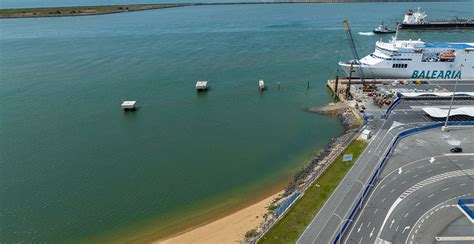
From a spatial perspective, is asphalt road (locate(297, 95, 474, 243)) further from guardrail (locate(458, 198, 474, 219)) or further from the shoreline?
the shoreline

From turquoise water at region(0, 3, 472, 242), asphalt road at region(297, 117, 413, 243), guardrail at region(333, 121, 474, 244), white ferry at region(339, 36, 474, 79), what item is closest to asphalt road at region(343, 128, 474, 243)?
guardrail at region(333, 121, 474, 244)

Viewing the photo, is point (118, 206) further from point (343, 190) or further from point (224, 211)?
point (343, 190)

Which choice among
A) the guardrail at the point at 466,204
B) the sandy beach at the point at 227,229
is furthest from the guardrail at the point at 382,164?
the sandy beach at the point at 227,229

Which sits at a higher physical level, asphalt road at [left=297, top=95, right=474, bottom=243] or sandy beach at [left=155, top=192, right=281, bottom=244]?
→ asphalt road at [left=297, top=95, right=474, bottom=243]

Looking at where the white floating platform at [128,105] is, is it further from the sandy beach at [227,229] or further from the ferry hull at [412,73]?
the ferry hull at [412,73]

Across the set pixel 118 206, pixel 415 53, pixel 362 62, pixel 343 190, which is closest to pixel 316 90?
pixel 362 62

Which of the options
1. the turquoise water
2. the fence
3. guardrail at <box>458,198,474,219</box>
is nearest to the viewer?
guardrail at <box>458,198,474,219</box>
